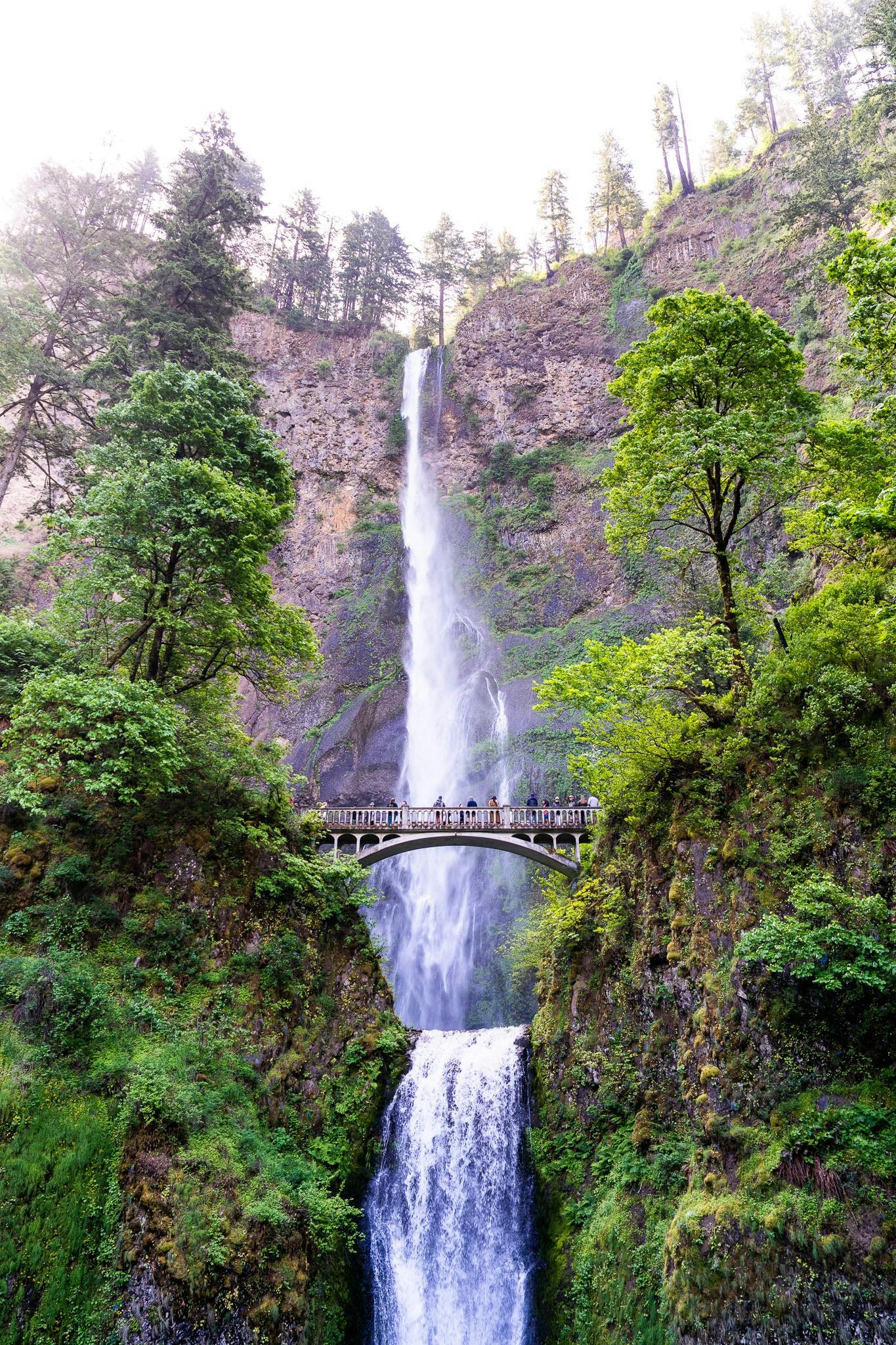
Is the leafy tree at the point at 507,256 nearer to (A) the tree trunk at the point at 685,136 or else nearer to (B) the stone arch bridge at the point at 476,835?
(A) the tree trunk at the point at 685,136

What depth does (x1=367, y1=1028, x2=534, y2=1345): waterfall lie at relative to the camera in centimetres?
1284

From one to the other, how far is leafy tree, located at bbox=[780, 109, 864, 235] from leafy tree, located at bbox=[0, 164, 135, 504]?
2135 centimetres

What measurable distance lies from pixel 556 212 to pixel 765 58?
14101 millimetres

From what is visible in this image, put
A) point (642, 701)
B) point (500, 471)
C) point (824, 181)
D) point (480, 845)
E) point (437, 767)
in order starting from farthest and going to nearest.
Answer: point (500, 471) < point (437, 767) < point (824, 181) < point (480, 845) < point (642, 701)

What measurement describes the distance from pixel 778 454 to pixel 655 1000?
30.1 ft

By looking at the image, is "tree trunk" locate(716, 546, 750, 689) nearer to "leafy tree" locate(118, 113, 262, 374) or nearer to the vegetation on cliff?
the vegetation on cliff

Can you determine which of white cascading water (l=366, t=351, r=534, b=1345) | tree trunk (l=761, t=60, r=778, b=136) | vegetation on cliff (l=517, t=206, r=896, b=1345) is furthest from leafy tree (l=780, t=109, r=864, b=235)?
white cascading water (l=366, t=351, r=534, b=1345)

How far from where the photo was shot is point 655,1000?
1175 cm

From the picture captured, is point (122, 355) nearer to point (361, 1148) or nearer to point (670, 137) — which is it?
point (361, 1148)

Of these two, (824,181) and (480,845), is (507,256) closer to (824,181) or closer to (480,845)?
(824,181)

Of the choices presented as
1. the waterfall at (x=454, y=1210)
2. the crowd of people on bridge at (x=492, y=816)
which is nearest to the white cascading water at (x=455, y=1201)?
the waterfall at (x=454, y=1210)


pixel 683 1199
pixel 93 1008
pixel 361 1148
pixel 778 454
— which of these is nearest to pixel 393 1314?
pixel 361 1148

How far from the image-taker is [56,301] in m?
19.5

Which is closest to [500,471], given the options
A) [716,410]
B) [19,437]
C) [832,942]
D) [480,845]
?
[480,845]
